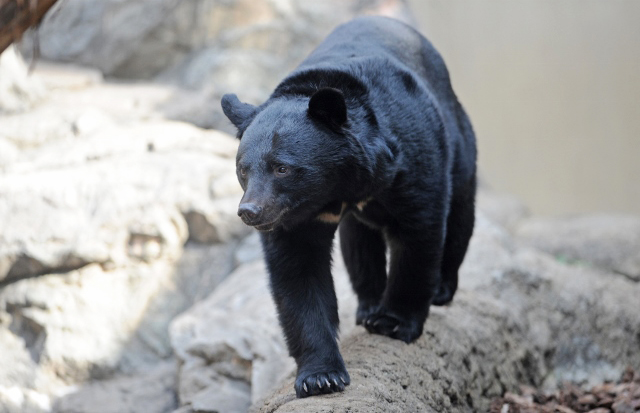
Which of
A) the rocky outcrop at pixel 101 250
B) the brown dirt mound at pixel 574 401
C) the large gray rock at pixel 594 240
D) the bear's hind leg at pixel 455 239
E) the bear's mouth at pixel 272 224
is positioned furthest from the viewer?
the large gray rock at pixel 594 240

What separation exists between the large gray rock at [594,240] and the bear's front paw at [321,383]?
17.4 feet

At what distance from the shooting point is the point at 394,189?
3.81 m

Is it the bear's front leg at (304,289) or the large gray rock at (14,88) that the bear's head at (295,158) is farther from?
the large gray rock at (14,88)

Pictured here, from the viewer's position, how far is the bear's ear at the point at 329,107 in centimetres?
334

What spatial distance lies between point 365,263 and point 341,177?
127 centimetres

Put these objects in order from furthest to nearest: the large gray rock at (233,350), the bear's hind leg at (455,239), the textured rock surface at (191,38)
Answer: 1. the textured rock surface at (191,38)
2. the large gray rock at (233,350)
3. the bear's hind leg at (455,239)

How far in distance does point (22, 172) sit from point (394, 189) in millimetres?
5435

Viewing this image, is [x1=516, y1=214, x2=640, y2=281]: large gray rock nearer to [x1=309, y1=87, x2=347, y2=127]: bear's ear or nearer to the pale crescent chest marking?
the pale crescent chest marking

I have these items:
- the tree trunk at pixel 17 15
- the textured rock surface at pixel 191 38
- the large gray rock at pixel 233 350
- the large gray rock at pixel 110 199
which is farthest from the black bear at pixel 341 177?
the textured rock surface at pixel 191 38

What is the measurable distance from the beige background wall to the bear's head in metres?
11.2

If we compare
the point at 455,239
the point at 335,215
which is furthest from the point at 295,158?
the point at 455,239

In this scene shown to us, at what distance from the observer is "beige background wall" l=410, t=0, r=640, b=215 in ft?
43.8

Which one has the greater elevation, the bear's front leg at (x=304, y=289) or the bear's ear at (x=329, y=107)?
the bear's ear at (x=329, y=107)

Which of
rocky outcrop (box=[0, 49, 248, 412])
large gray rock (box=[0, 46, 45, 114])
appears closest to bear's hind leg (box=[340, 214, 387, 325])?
rocky outcrop (box=[0, 49, 248, 412])
